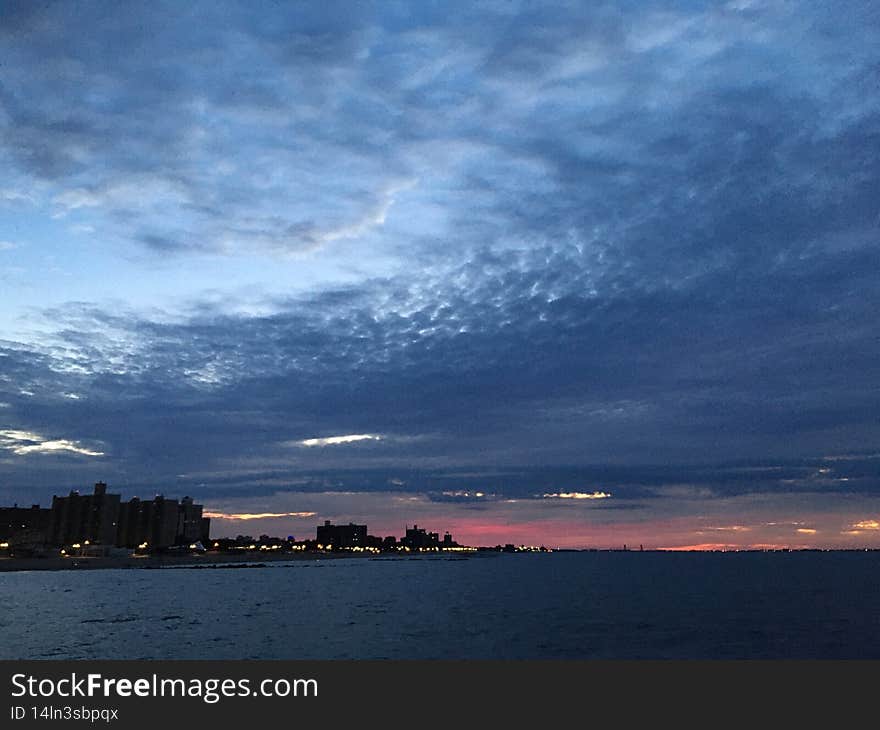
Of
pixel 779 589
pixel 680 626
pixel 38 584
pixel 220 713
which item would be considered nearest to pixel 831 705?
pixel 220 713

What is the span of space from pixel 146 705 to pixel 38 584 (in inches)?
7118

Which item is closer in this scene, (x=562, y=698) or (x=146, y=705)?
(x=146, y=705)

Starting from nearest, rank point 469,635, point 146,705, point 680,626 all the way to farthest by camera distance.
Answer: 1. point 146,705
2. point 469,635
3. point 680,626

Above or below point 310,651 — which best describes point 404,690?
above

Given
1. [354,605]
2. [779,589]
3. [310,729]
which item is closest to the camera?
[310,729]

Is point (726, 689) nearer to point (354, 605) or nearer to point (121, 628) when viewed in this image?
point (121, 628)

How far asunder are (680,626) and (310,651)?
5393 cm

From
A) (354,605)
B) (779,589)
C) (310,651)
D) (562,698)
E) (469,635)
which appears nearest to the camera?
(562,698)

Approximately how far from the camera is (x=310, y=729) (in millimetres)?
31547

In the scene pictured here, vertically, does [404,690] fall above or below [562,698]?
above

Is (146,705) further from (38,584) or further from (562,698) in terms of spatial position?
(38,584)

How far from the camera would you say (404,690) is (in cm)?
3297

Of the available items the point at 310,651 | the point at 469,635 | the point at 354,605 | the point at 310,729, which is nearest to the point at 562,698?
the point at 310,729

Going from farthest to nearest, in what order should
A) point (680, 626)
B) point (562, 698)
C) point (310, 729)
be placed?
point (680, 626) < point (562, 698) < point (310, 729)
